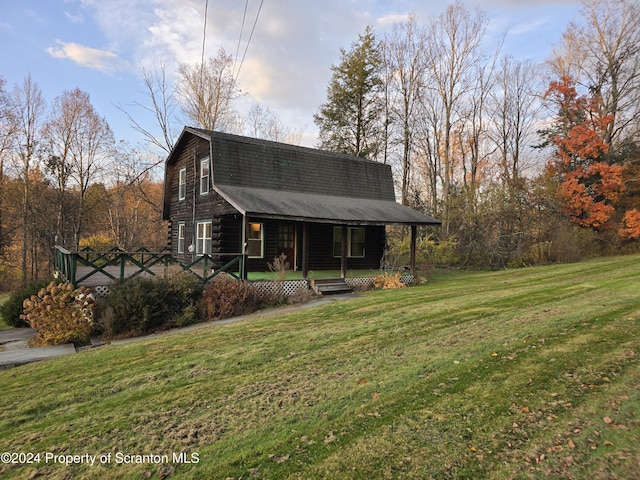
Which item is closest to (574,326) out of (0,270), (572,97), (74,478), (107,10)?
(74,478)

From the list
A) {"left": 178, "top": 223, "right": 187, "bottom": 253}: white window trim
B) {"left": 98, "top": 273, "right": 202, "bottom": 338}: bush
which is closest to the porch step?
{"left": 98, "top": 273, "right": 202, "bottom": 338}: bush

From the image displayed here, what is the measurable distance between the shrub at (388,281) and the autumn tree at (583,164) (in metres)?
14.1

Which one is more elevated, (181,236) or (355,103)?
(355,103)

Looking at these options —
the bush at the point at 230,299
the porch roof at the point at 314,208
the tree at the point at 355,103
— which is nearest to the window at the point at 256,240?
the porch roof at the point at 314,208

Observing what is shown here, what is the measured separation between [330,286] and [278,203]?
3714mm

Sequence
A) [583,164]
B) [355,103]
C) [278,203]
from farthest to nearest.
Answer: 1. [355,103]
2. [583,164]
3. [278,203]

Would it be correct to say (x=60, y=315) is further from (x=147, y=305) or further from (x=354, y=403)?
(x=354, y=403)

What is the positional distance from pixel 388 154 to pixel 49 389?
96.5 feet

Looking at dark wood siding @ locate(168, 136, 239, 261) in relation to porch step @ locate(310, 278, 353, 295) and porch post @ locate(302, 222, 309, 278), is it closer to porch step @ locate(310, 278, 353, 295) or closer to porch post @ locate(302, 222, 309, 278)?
porch post @ locate(302, 222, 309, 278)

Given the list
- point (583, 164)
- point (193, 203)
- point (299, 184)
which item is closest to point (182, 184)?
point (193, 203)

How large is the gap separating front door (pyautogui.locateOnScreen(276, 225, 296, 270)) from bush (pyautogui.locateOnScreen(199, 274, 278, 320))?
14.3 ft

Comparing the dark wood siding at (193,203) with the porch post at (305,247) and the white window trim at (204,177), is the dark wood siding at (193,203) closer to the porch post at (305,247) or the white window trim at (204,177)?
the white window trim at (204,177)

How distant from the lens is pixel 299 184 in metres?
16.6

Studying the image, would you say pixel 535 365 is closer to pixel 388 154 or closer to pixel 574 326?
pixel 574 326
